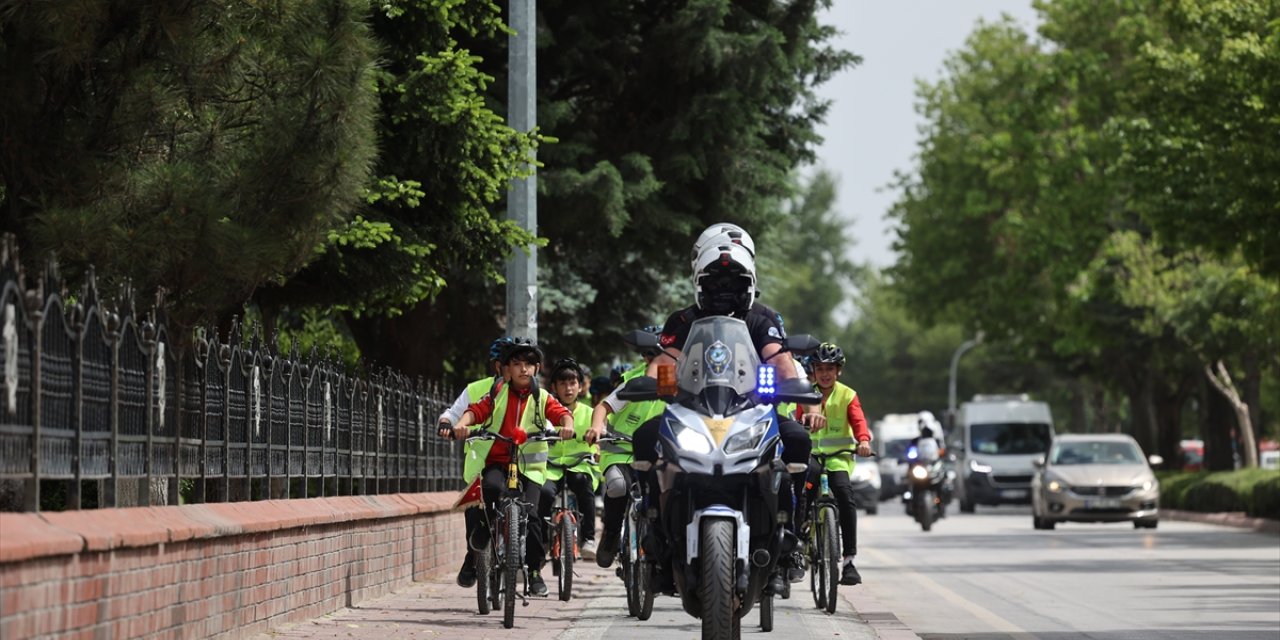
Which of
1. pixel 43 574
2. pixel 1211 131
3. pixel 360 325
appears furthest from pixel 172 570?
pixel 1211 131

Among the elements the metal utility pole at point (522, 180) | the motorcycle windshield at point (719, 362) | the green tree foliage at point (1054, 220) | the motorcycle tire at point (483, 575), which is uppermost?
the green tree foliage at point (1054, 220)

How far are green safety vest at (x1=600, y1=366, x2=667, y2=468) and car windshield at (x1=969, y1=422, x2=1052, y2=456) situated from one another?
130 feet

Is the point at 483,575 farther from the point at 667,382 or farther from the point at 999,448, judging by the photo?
the point at 999,448

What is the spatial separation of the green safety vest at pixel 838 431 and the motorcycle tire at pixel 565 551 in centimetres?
170

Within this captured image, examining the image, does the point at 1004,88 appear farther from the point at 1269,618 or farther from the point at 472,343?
the point at 1269,618

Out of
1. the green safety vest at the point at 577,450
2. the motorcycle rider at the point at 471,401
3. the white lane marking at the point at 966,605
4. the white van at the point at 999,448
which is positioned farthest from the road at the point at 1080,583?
the white van at the point at 999,448

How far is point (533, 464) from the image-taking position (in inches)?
574

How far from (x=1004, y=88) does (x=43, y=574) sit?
54270 millimetres

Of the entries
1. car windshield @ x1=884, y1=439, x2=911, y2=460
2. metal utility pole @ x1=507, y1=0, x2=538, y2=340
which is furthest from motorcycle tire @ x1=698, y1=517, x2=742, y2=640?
car windshield @ x1=884, y1=439, x2=911, y2=460

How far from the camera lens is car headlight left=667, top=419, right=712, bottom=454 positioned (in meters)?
9.71

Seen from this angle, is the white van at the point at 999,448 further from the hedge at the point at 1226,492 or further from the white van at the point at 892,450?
the hedge at the point at 1226,492

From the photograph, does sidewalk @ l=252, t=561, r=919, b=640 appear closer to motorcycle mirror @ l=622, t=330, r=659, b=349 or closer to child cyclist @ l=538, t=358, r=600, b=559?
child cyclist @ l=538, t=358, r=600, b=559

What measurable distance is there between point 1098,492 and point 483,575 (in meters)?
22.7

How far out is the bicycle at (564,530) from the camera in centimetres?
Result: 1545
